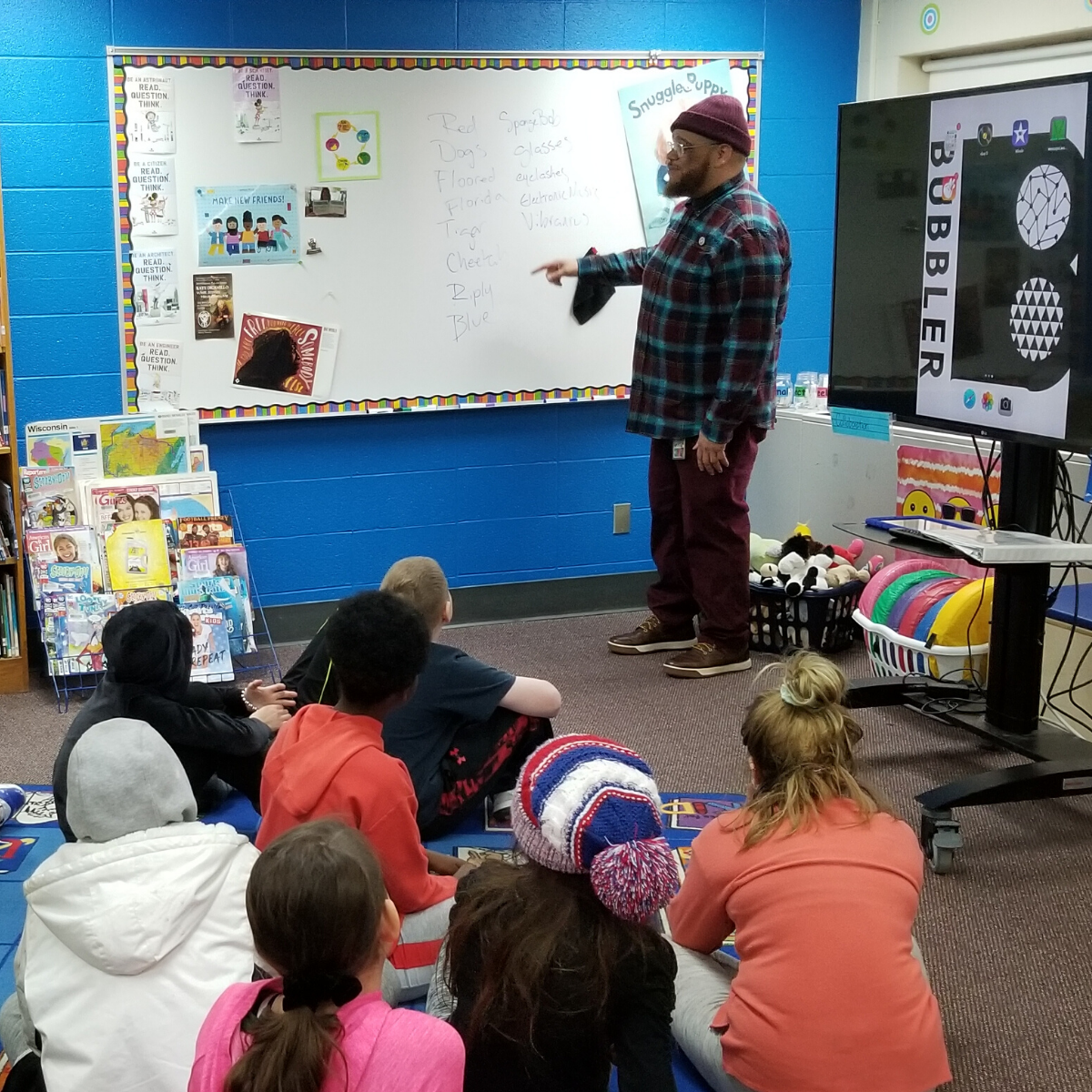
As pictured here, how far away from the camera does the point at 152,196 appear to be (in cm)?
407

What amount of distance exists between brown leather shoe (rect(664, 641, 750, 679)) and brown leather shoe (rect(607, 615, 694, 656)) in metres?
0.19

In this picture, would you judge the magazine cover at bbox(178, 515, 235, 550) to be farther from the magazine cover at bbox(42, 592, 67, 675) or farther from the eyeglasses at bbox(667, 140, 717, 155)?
the eyeglasses at bbox(667, 140, 717, 155)

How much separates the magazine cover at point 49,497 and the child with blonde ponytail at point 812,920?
109 inches

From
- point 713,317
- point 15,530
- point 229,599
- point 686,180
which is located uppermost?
point 686,180

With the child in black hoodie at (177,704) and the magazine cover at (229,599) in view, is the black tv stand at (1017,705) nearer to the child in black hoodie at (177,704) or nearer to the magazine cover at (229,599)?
the child in black hoodie at (177,704)

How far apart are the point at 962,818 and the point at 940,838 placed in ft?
1.06

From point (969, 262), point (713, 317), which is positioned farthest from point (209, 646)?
point (969, 262)

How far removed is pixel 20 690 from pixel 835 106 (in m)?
3.42

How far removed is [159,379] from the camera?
165 inches

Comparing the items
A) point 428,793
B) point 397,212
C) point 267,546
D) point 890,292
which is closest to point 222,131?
point 397,212

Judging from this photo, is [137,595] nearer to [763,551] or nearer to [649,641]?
[649,641]

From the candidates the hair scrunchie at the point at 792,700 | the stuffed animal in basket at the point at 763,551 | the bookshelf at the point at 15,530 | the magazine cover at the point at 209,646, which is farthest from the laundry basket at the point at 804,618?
the hair scrunchie at the point at 792,700

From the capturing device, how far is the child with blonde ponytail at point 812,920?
64.3 inches

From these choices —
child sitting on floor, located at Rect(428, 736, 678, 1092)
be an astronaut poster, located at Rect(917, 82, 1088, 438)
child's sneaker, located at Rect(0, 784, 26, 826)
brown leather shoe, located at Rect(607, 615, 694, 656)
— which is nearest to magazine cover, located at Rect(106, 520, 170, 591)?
child's sneaker, located at Rect(0, 784, 26, 826)
